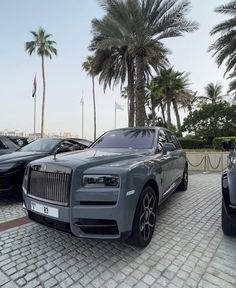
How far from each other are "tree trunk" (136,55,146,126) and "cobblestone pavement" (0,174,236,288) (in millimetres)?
9408

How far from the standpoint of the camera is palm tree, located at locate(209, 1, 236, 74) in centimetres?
1550

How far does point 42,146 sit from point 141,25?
8.85 m

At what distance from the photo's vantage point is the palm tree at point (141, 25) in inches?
468

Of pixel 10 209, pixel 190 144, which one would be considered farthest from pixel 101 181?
pixel 190 144

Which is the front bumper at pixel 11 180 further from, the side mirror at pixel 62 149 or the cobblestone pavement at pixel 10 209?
A: the side mirror at pixel 62 149

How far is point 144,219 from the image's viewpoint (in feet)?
10.1

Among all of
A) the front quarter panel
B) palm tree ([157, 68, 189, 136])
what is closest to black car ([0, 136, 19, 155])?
the front quarter panel

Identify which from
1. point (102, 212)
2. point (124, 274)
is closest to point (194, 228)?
point (124, 274)

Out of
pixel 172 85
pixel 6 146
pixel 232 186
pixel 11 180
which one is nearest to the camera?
pixel 232 186

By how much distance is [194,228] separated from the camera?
387 centimetres

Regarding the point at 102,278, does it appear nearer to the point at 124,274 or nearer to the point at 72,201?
the point at 124,274

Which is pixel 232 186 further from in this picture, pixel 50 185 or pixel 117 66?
pixel 117 66

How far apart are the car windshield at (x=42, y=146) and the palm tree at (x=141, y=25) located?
282 inches

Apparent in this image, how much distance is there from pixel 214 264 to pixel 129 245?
1.08 metres
